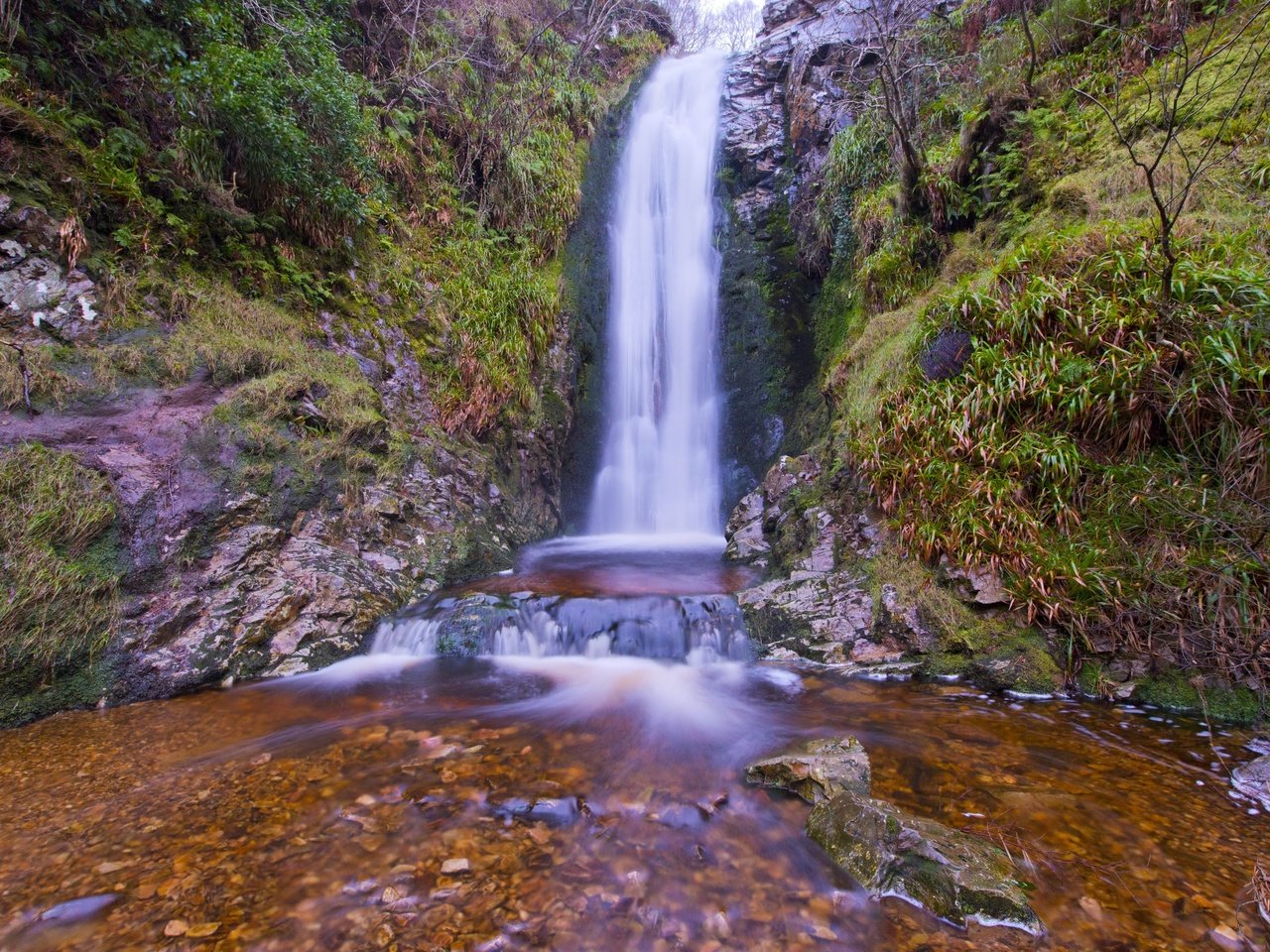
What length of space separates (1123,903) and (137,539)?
5954 millimetres

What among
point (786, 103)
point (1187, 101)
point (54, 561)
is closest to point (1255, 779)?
point (1187, 101)

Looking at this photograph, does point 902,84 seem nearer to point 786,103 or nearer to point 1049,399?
point 786,103

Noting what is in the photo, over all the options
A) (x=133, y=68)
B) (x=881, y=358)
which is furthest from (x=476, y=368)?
(x=881, y=358)

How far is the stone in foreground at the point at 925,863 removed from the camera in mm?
1928

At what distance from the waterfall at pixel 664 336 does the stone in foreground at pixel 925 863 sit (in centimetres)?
725

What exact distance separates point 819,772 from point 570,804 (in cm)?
123

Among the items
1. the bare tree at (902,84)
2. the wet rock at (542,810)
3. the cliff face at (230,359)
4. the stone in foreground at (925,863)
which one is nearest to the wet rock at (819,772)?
the stone in foreground at (925,863)

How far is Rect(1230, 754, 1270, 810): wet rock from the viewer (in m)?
2.57

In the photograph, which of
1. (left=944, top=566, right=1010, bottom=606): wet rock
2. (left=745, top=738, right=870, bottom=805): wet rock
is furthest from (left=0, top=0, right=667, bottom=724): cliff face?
(left=944, top=566, right=1010, bottom=606): wet rock

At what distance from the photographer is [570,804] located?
2.62 meters

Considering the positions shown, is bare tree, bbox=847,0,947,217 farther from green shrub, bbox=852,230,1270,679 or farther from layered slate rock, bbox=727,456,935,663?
layered slate rock, bbox=727,456,935,663

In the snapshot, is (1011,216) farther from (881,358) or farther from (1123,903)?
(1123,903)

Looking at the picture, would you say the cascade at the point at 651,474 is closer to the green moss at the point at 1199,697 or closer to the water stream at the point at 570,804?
the water stream at the point at 570,804

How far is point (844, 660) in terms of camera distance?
442 centimetres
